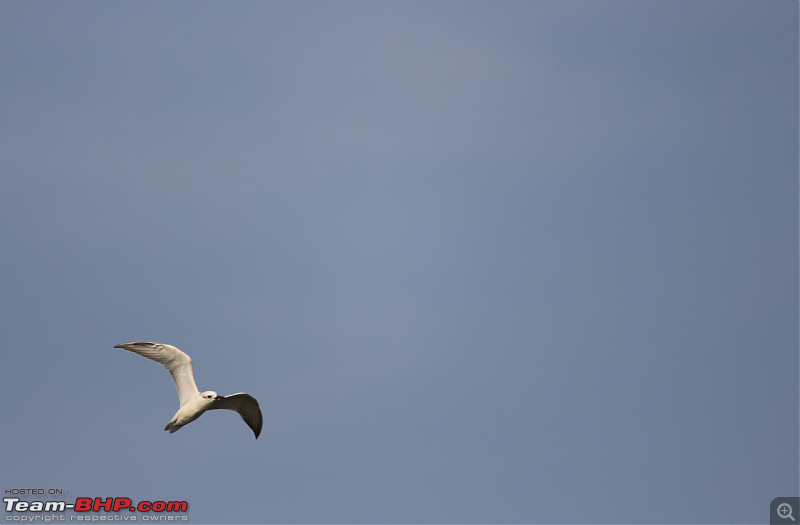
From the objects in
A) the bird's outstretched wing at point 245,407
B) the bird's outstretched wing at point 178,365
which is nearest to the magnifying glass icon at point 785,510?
the bird's outstretched wing at point 245,407

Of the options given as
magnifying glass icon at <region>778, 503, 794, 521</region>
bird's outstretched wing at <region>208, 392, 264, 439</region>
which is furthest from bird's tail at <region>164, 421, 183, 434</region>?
magnifying glass icon at <region>778, 503, 794, 521</region>

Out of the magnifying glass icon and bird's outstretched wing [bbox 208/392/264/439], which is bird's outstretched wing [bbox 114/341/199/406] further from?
the magnifying glass icon

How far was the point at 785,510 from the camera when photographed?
88.8 m

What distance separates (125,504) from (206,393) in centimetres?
2039

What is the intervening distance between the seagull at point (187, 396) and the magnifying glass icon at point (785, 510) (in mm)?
51179

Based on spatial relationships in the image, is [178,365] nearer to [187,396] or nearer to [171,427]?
A: [187,396]

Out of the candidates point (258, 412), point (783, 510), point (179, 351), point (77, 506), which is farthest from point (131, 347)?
point (783, 510)

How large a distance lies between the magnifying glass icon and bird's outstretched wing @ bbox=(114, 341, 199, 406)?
56.1 meters

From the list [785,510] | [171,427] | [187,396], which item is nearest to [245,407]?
[187,396]

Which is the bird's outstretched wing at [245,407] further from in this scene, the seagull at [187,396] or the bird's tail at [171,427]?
the bird's tail at [171,427]

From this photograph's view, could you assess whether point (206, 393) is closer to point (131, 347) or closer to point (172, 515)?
point (131, 347)

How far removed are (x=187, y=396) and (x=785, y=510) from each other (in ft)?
188

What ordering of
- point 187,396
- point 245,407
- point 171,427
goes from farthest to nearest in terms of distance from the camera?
1. point 245,407
2. point 187,396
3. point 171,427

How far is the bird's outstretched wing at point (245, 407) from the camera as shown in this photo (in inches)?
2527
